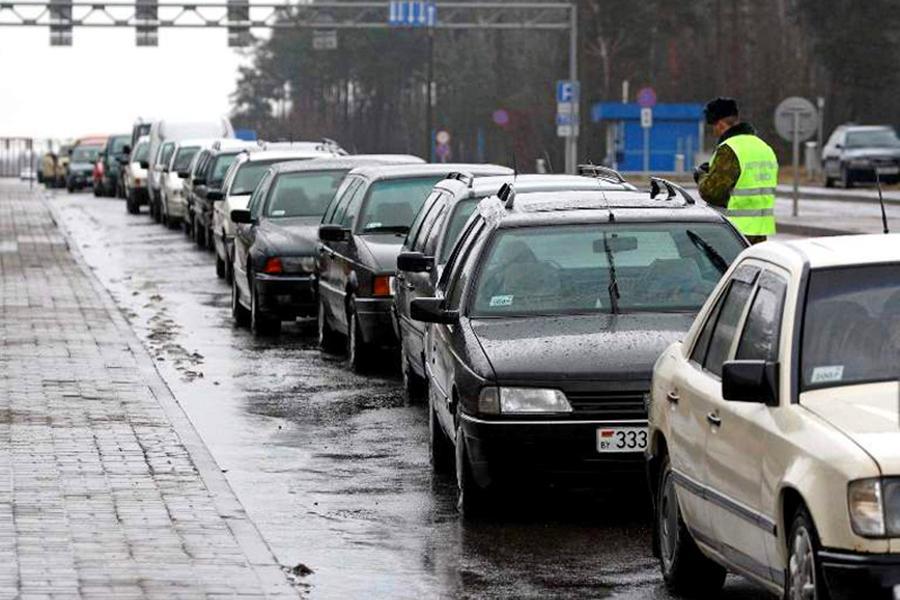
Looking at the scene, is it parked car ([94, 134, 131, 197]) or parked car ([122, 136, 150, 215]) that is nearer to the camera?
parked car ([122, 136, 150, 215])

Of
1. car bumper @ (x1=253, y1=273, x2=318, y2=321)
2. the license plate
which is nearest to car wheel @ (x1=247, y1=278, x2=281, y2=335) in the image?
car bumper @ (x1=253, y1=273, x2=318, y2=321)

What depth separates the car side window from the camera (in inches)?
316

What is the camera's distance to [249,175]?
98.2ft

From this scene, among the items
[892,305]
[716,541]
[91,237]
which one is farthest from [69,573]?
[91,237]

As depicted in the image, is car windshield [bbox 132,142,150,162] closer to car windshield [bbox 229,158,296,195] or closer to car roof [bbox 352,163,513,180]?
car windshield [bbox 229,158,296,195]

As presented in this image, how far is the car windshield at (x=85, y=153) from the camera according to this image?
8294 centimetres

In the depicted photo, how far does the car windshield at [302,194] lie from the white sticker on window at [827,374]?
1568 cm

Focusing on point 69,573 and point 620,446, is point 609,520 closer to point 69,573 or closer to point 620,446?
point 620,446

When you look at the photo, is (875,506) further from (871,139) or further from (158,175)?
(871,139)

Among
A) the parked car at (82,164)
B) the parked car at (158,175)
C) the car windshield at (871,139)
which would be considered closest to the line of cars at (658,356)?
the parked car at (158,175)

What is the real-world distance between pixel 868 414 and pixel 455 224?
28.3 feet

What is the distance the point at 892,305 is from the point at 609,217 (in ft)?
15.4

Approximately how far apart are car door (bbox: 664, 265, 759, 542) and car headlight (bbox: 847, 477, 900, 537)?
142 cm

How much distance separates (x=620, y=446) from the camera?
10852mm
